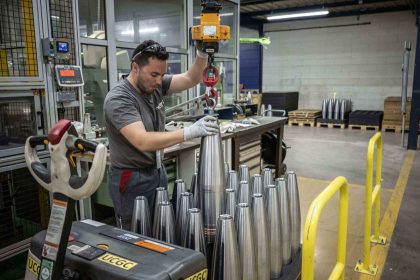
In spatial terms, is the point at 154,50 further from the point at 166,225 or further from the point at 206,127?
the point at 166,225

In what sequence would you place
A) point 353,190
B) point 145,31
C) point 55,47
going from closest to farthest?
point 55,47 → point 353,190 → point 145,31

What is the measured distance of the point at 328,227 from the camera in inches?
130

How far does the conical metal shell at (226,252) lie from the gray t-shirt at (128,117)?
704 mm

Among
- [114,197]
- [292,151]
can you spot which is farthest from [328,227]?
[292,151]

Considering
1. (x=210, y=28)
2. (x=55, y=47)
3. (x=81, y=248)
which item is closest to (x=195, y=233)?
(x=81, y=248)

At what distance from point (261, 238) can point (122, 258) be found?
0.51m

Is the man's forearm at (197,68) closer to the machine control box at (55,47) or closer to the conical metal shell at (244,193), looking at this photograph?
the conical metal shell at (244,193)

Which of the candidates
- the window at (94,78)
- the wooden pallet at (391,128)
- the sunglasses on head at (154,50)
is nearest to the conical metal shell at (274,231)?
the sunglasses on head at (154,50)

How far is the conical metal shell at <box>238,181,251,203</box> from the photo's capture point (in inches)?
52.8

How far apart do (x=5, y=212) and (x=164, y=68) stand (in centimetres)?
187

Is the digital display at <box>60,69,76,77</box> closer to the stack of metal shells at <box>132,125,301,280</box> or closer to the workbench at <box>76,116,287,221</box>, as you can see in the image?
the workbench at <box>76,116,287,221</box>

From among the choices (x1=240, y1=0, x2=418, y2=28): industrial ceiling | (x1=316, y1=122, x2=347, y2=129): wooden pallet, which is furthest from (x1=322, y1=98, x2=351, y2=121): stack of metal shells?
(x1=240, y1=0, x2=418, y2=28): industrial ceiling

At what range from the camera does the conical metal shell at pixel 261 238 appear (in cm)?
120

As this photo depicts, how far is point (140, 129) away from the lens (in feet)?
4.97
